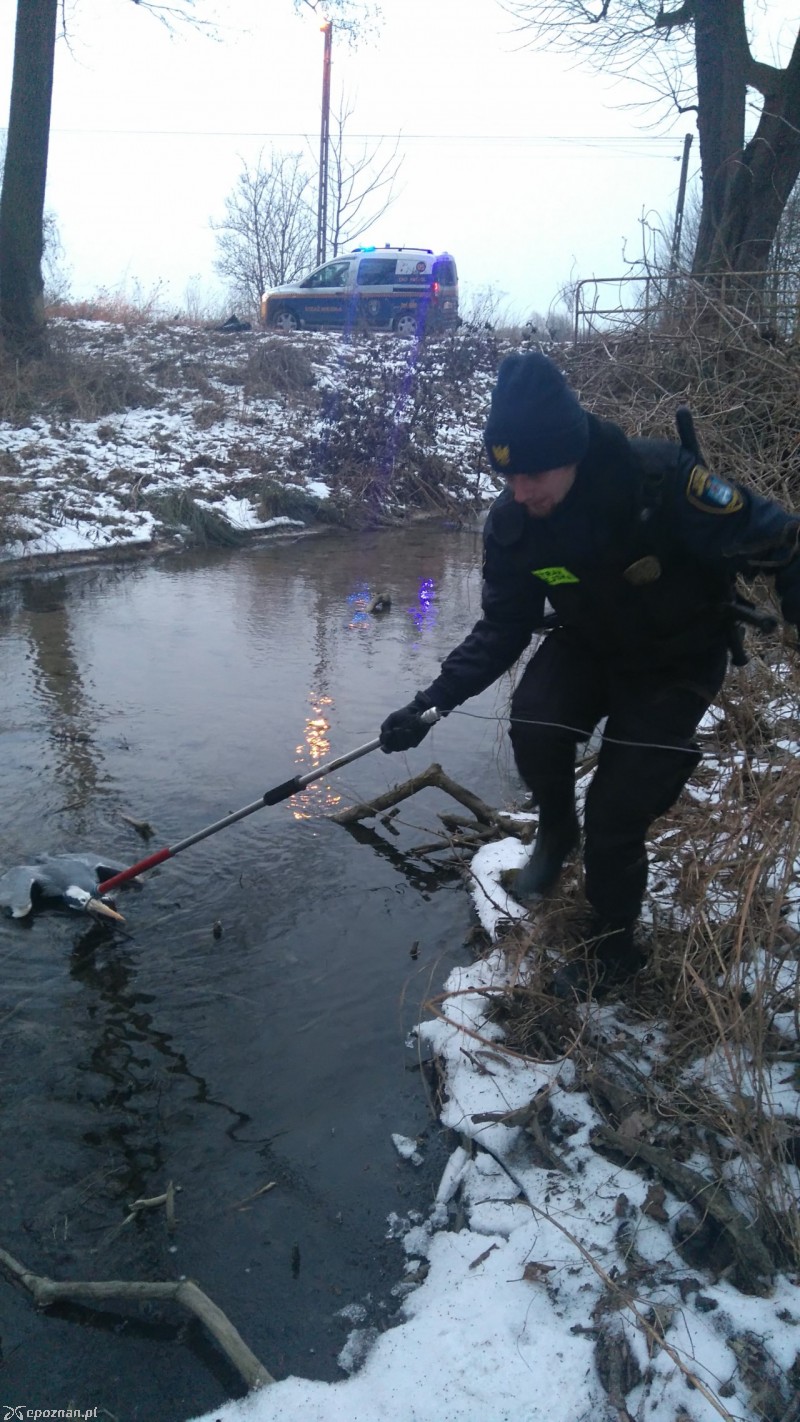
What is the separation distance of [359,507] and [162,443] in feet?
8.01

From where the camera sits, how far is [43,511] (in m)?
9.60

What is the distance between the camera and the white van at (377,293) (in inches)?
725

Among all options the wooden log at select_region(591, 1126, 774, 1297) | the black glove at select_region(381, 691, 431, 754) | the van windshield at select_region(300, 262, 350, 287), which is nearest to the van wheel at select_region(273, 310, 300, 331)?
the van windshield at select_region(300, 262, 350, 287)

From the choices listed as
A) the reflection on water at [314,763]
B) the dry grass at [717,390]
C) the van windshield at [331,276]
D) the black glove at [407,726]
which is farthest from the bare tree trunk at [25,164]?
the black glove at [407,726]

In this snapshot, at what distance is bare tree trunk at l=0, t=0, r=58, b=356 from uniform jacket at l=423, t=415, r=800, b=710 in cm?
1193

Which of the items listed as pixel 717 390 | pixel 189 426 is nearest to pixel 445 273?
pixel 189 426

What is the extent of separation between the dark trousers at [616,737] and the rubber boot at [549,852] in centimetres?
21

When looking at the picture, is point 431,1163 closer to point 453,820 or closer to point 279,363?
point 453,820

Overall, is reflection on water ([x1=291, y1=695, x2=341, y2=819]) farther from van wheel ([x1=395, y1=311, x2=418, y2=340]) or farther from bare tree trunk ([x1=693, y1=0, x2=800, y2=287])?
van wheel ([x1=395, y1=311, x2=418, y2=340])

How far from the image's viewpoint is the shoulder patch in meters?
2.44

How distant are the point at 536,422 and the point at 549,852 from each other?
136 centimetres

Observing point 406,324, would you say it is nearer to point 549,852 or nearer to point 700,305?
point 700,305

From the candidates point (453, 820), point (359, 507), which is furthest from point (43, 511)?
point (453, 820)

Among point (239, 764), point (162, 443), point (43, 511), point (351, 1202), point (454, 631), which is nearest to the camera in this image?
point (351, 1202)
